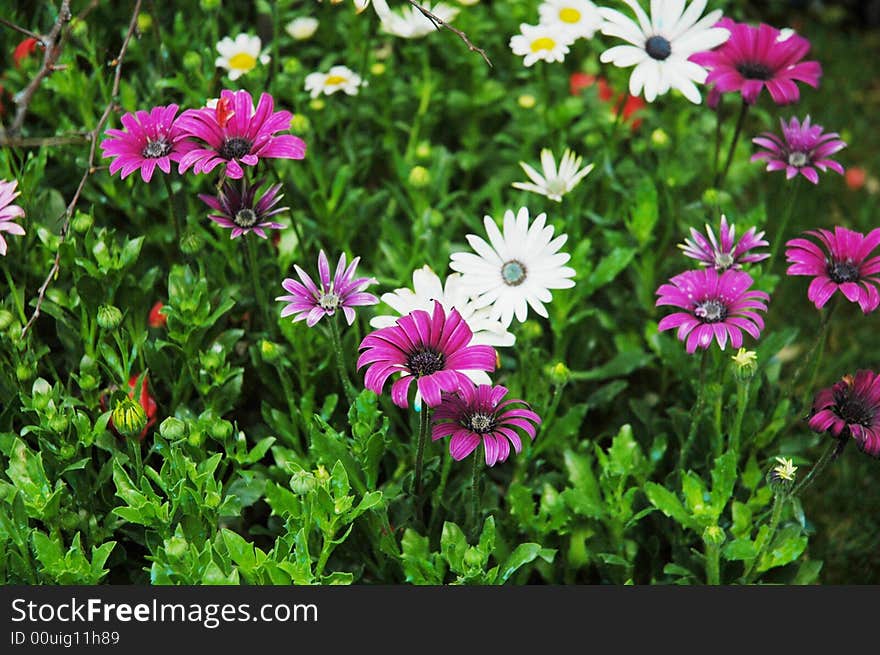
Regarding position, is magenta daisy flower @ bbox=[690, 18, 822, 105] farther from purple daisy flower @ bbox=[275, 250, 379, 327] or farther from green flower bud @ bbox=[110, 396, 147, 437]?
green flower bud @ bbox=[110, 396, 147, 437]

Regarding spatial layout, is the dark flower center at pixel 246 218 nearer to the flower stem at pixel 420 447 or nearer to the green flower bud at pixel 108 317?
the green flower bud at pixel 108 317

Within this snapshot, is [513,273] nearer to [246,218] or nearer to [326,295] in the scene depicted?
[326,295]

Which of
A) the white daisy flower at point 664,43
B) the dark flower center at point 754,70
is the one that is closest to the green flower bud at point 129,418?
the white daisy flower at point 664,43

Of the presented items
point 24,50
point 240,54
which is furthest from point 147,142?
point 24,50

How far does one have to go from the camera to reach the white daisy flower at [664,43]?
5.36 feet

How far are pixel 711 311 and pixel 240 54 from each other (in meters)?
1.03

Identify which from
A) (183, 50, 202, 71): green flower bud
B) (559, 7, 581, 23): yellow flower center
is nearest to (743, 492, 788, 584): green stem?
(559, 7, 581, 23): yellow flower center

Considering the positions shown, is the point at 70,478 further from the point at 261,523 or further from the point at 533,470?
the point at 533,470

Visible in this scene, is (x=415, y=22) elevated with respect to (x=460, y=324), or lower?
elevated

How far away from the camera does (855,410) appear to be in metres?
1.34

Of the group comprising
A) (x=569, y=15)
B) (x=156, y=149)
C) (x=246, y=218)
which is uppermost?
(x=569, y=15)

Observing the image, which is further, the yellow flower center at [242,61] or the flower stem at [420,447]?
the yellow flower center at [242,61]

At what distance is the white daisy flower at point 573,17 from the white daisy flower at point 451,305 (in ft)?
2.31

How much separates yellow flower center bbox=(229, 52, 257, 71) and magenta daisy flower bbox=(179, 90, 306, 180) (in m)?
0.47
